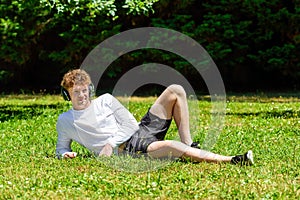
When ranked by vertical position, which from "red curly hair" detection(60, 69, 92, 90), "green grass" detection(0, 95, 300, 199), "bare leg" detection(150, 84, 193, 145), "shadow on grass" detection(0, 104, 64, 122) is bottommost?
"shadow on grass" detection(0, 104, 64, 122)

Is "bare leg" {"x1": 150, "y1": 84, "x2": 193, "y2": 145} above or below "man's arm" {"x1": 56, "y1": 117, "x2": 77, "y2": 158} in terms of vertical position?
above

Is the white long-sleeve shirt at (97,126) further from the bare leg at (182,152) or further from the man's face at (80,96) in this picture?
the bare leg at (182,152)

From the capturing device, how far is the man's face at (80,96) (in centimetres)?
612

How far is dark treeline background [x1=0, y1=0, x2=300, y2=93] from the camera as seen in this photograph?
1525 cm

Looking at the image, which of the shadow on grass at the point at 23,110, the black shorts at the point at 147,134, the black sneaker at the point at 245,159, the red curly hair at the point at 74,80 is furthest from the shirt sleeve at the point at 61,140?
the shadow on grass at the point at 23,110

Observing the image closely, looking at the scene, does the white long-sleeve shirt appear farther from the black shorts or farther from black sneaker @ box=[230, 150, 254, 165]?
black sneaker @ box=[230, 150, 254, 165]

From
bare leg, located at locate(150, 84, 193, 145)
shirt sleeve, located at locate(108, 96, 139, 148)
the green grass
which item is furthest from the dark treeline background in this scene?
shirt sleeve, located at locate(108, 96, 139, 148)

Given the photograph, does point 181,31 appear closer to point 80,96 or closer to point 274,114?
point 274,114

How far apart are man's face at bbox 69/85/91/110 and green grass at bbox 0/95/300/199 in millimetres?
522

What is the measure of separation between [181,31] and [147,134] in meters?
9.42

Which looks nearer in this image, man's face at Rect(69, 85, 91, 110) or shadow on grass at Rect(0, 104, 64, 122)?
man's face at Rect(69, 85, 91, 110)

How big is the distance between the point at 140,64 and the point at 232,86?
2665mm

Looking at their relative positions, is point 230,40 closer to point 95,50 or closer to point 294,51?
point 294,51

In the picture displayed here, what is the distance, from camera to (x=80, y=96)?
612 centimetres
